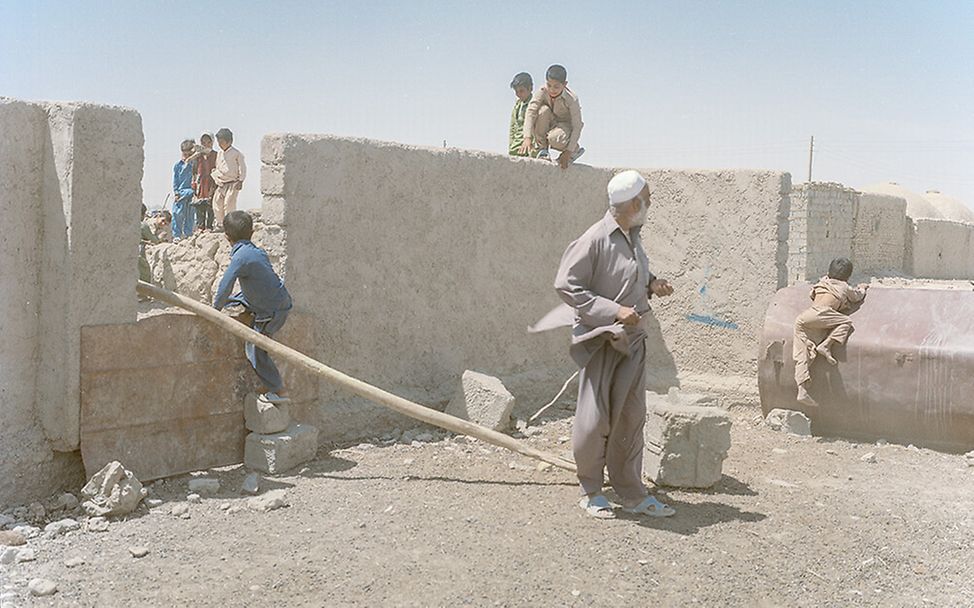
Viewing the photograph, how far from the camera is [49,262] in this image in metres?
4.39

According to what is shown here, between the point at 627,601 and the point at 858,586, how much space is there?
107 cm

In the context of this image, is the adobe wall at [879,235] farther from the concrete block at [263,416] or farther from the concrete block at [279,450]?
the concrete block at [263,416]

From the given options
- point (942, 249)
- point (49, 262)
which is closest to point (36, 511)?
point (49, 262)

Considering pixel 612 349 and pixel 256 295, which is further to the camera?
pixel 256 295

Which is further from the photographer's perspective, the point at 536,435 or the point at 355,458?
the point at 536,435

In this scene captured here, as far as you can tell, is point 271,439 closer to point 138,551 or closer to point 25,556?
point 138,551

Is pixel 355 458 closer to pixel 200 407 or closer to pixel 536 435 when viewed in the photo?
pixel 200 407

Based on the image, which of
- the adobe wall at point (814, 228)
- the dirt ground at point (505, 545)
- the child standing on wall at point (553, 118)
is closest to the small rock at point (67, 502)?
the dirt ground at point (505, 545)

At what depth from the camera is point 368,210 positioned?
5973mm

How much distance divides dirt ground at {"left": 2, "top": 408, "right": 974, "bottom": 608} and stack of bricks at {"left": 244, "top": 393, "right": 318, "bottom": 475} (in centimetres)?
12

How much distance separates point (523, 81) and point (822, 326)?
3.62 metres

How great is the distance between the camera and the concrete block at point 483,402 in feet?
20.0

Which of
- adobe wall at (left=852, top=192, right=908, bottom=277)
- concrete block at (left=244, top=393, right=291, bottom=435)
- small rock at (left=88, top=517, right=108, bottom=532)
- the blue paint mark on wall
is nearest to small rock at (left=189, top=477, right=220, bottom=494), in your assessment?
concrete block at (left=244, top=393, right=291, bottom=435)

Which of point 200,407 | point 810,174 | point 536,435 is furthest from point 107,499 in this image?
point 810,174
